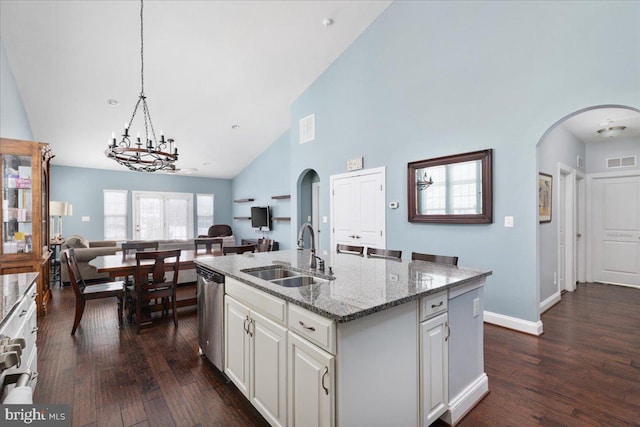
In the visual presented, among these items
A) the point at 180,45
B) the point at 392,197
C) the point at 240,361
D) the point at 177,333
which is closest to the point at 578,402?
the point at 240,361

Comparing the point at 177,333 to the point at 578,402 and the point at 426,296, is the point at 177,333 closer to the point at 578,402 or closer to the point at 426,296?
the point at 426,296

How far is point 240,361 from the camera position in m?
2.13

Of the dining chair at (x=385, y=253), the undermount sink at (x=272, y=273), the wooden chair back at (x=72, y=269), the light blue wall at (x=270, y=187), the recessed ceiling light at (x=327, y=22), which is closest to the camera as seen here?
the undermount sink at (x=272, y=273)

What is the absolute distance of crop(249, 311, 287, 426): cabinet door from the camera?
1.68m

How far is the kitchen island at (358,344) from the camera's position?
1.39 m

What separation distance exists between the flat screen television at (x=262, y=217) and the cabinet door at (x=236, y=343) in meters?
6.04

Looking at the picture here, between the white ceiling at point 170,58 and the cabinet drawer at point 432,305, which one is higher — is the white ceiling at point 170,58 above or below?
above

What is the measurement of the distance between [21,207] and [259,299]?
3836mm

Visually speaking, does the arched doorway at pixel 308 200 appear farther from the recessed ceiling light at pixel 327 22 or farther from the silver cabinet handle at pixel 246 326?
the silver cabinet handle at pixel 246 326

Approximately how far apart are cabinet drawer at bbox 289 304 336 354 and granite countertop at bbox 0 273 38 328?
1311 millimetres

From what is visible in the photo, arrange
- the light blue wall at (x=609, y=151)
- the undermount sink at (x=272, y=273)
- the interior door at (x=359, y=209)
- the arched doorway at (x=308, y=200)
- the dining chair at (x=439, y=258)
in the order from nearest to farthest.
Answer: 1. the undermount sink at (x=272, y=273)
2. the dining chair at (x=439, y=258)
3. the interior door at (x=359, y=209)
4. the light blue wall at (x=609, y=151)
5. the arched doorway at (x=308, y=200)

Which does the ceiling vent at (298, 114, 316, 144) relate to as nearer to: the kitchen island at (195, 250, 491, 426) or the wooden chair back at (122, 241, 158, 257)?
the wooden chair back at (122, 241, 158, 257)

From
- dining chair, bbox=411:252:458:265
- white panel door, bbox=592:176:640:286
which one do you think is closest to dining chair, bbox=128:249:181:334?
dining chair, bbox=411:252:458:265

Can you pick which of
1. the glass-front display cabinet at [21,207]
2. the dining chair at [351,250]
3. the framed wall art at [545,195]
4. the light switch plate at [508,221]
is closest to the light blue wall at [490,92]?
the light switch plate at [508,221]
